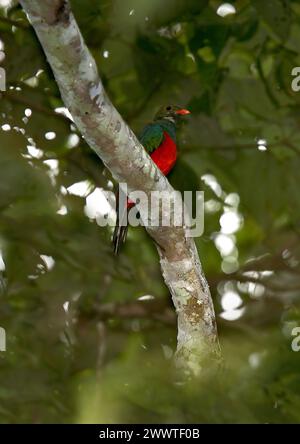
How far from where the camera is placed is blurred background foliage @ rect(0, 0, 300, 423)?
519 centimetres

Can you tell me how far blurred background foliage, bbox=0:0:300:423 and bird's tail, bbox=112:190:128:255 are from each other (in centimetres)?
8

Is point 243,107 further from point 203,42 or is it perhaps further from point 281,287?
point 281,287

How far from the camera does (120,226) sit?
594cm

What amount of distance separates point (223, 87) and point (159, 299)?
136cm

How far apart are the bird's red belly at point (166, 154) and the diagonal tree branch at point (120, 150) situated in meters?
1.16

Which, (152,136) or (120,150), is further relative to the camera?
(152,136)

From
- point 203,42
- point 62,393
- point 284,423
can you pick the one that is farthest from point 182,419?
point 203,42

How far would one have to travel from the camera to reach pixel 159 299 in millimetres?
6285

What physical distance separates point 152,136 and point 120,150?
2.15 meters

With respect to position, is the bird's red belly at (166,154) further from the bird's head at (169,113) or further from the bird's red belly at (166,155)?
the bird's head at (169,113)

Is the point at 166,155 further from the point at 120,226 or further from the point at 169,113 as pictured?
the point at 120,226

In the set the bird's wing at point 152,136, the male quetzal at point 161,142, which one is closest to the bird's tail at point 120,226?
the male quetzal at point 161,142

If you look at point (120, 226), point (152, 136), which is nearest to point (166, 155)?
point (152, 136)

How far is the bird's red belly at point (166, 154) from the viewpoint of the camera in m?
5.90
